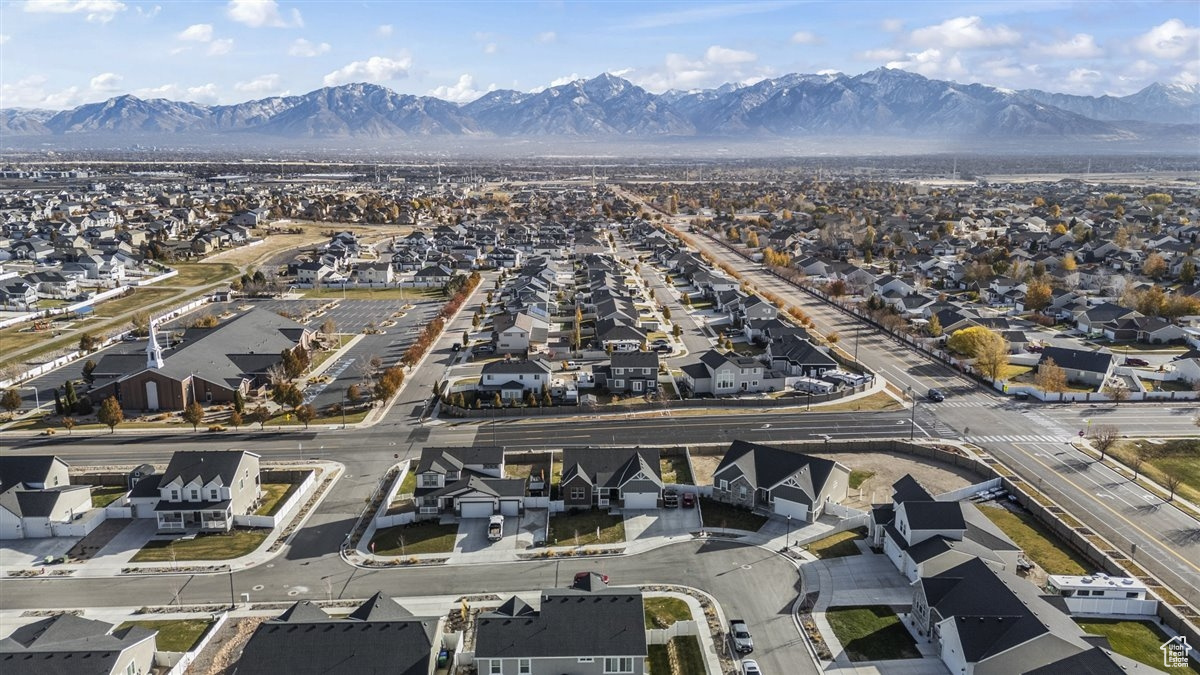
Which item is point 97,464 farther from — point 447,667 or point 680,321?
point 680,321

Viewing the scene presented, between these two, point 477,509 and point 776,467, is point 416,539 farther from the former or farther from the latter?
point 776,467

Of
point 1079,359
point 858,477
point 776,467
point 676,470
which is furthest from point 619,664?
point 1079,359

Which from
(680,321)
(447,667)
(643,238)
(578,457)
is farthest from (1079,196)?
(447,667)

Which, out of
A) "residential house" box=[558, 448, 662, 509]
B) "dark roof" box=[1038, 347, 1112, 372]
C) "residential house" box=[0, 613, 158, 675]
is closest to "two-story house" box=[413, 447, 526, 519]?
"residential house" box=[558, 448, 662, 509]

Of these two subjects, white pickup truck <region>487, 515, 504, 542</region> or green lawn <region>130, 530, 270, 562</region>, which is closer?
green lawn <region>130, 530, 270, 562</region>

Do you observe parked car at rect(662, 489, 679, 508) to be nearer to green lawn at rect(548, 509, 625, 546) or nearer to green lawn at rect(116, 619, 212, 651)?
green lawn at rect(548, 509, 625, 546)

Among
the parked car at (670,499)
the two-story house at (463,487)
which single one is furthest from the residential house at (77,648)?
the parked car at (670,499)
